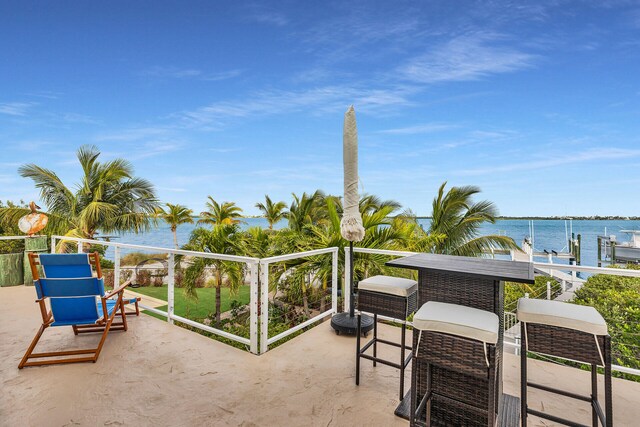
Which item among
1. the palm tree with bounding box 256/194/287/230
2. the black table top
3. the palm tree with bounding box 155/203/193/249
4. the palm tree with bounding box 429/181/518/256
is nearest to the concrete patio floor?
the black table top

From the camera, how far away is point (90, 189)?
31.6ft

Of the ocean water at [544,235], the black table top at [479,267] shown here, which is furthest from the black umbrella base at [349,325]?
the ocean water at [544,235]

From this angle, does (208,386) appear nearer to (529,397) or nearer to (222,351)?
(222,351)

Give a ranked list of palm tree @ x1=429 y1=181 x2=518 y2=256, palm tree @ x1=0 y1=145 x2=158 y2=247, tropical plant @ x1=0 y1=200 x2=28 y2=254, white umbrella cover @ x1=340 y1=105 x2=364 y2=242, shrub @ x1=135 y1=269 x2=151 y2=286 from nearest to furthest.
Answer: white umbrella cover @ x1=340 y1=105 x2=364 y2=242, tropical plant @ x1=0 y1=200 x2=28 y2=254, palm tree @ x1=429 y1=181 x2=518 y2=256, palm tree @ x1=0 y1=145 x2=158 y2=247, shrub @ x1=135 y1=269 x2=151 y2=286

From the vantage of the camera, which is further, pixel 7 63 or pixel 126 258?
pixel 126 258

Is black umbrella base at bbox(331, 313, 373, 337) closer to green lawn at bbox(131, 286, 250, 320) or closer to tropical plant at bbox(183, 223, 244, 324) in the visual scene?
tropical plant at bbox(183, 223, 244, 324)

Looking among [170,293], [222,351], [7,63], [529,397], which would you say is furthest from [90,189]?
[529,397]

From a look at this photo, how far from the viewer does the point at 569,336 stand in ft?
5.93

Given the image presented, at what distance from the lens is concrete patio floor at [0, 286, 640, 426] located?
2197 millimetres

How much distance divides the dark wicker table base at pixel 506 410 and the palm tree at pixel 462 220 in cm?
682

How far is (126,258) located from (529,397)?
2495 centimetres

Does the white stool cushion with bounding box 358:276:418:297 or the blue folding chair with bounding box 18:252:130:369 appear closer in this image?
the white stool cushion with bounding box 358:276:418:297

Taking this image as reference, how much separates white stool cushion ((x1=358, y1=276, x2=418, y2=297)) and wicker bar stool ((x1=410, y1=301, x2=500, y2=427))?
1.74 feet

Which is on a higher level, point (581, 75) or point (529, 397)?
point (581, 75)
